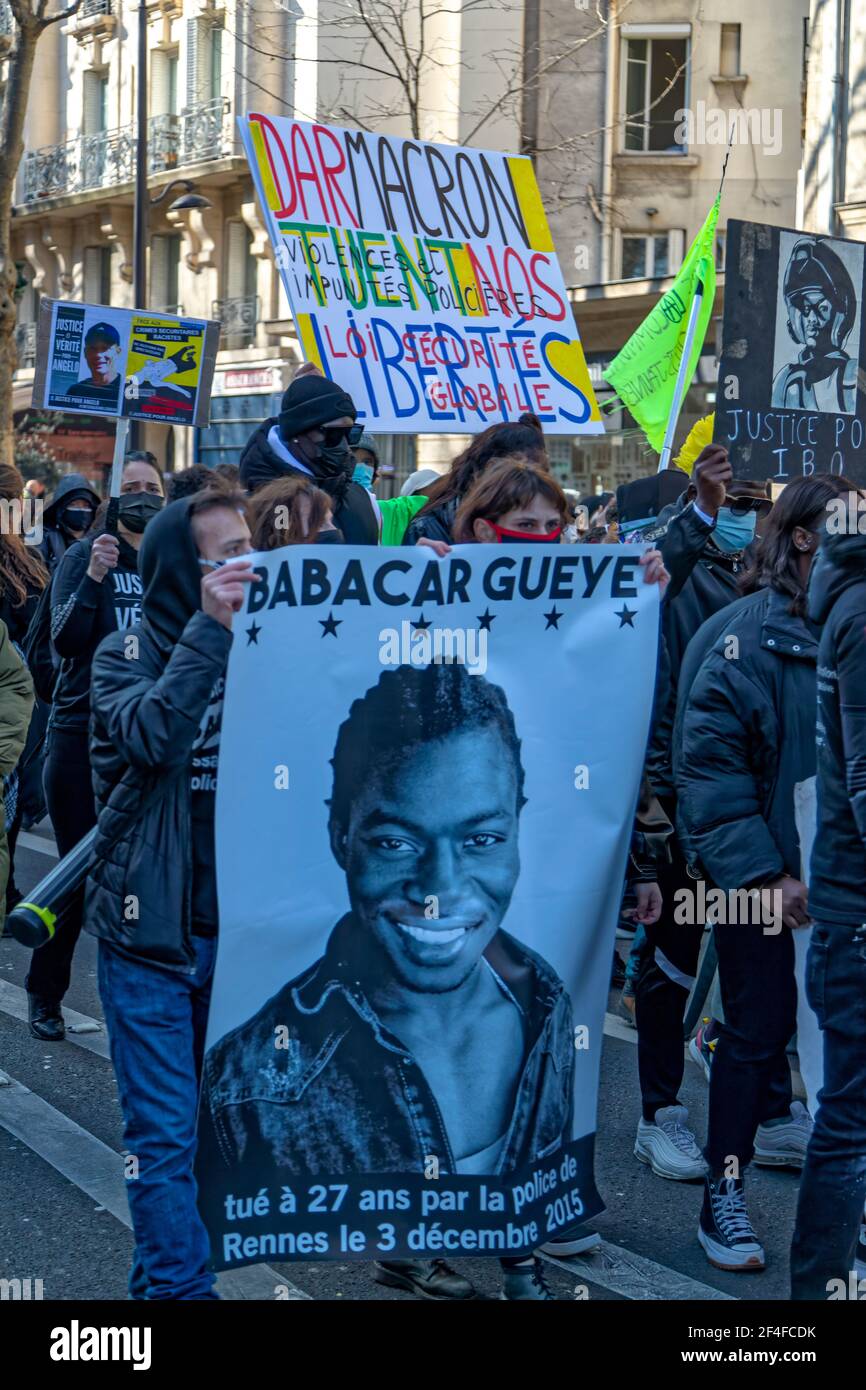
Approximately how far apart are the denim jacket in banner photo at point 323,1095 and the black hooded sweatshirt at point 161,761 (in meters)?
0.23

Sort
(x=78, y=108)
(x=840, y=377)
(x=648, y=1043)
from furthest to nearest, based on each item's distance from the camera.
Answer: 1. (x=78, y=108)
2. (x=840, y=377)
3. (x=648, y=1043)

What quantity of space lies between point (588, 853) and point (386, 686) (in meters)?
0.58

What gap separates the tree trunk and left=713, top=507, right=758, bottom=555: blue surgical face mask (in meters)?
13.5

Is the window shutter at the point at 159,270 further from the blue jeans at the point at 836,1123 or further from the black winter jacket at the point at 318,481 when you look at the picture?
the blue jeans at the point at 836,1123

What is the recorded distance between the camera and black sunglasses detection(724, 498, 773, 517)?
5.80 meters

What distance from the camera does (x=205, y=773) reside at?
3.61 metres

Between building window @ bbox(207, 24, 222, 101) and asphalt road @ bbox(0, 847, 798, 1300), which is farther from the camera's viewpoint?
building window @ bbox(207, 24, 222, 101)

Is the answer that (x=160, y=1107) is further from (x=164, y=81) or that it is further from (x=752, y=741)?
(x=164, y=81)

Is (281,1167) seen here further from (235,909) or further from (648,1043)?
(648,1043)

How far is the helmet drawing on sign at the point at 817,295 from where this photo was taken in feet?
22.7
